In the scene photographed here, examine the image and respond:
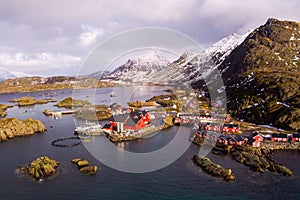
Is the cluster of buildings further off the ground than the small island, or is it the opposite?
the cluster of buildings

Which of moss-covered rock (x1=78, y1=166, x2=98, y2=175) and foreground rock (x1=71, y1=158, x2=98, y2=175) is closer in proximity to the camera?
moss-covered rock (x1=78, y1=166, x2=98, y2=175)

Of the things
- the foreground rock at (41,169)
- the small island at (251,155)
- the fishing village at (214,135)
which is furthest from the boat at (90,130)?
the small island at (251,155)

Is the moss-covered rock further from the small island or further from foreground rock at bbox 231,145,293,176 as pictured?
foreground rock at bbox 231,145,293,176

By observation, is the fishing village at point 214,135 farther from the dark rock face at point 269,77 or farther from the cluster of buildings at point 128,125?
the dark rock face at point 269,77

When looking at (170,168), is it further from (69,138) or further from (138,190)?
(69,138)

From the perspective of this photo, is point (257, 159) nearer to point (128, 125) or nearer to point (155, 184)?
point (155, 184)

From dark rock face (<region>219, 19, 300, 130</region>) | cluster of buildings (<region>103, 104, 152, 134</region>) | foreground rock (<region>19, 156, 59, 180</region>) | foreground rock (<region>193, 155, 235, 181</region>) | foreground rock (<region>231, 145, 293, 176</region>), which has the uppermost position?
dark rock face (<region>219, 19, 300, 130</region>)

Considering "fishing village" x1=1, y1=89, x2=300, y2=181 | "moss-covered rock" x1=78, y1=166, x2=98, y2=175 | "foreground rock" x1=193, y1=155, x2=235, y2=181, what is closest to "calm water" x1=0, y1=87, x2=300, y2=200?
"moss-covered rock" x1=78, y1=166, x2=98, y2=175
